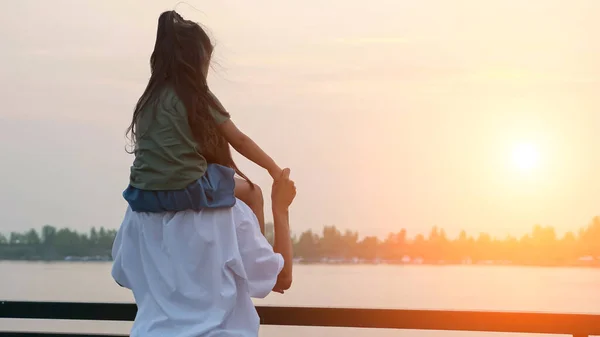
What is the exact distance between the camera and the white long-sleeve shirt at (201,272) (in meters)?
1.78

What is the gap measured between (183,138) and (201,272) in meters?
0.29

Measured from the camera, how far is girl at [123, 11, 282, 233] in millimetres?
1790

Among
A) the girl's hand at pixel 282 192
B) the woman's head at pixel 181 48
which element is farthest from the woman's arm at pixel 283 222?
the woman's head at pixel 181 48

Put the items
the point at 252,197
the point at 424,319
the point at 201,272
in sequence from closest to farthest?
the point at 201,272
the point at 252,197
the point at 424,319

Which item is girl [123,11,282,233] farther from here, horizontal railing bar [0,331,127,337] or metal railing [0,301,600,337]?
horizontal railing bar [0,331,127,337]

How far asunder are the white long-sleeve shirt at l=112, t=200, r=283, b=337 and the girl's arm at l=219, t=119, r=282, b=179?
0.37 ft

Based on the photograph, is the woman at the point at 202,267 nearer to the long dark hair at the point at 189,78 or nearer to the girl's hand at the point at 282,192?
the girl's hand at the point at 282,192

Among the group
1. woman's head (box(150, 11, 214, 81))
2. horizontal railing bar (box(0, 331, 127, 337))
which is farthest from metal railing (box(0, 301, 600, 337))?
woman's head (box(150, 11, 214, 81))

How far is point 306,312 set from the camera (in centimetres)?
257

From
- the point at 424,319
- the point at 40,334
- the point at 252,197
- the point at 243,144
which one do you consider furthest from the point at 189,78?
the point at 40,334

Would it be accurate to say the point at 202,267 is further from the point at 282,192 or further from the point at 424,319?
the point at 424,319

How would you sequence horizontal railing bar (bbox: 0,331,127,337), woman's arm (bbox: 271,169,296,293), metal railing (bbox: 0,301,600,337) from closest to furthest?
woman's arm (bbox: 271,169,296,293) < metal railing (bbox: 0,301,600,337) < horizontal railing bar (bbox: 0,331,127,337)

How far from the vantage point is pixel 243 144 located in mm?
1810

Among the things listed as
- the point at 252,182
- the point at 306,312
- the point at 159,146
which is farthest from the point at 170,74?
the point at 306,312
